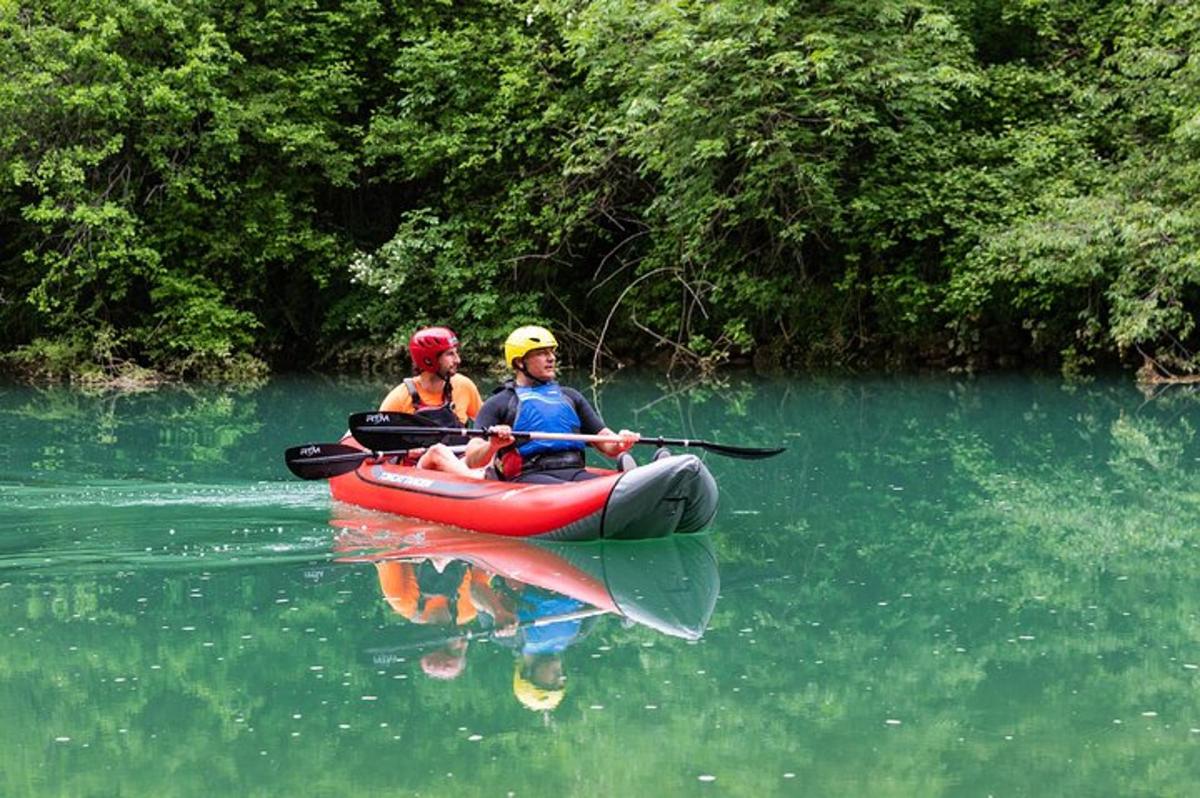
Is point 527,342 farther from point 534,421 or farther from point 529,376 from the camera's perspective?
point 534,421

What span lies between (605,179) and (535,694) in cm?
1551

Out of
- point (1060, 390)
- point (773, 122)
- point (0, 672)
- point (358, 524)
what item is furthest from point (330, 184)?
point (0, 672)

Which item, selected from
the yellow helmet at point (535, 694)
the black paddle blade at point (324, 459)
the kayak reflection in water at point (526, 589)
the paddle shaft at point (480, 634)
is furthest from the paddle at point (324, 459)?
the yellow helmet at point (535, 694)

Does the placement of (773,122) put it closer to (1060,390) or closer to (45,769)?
(1060,390)

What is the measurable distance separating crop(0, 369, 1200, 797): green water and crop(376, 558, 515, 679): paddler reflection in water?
0.30 ft

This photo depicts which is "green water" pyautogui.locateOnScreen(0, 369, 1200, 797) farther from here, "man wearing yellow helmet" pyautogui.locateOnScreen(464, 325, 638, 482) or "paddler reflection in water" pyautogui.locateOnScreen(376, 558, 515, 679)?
"man wearing yellow helmet" pyautogui.locateOnScreen(464, 325, 638, 482)

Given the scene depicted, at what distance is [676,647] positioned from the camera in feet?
19.8

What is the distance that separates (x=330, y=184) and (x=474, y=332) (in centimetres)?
339

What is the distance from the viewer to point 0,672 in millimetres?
5816

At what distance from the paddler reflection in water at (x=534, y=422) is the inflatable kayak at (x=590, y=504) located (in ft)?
0.45

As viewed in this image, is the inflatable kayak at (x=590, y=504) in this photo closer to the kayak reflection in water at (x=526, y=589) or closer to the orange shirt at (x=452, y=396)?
the kayak reflection in water at (x=526, y=589)

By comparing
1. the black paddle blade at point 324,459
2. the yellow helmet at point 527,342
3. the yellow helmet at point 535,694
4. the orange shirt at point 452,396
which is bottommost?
the black paddle blade at point 324,459

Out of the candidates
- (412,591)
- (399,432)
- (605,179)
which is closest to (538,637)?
(412,591)

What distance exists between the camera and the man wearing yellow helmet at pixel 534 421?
8422 millimetres
